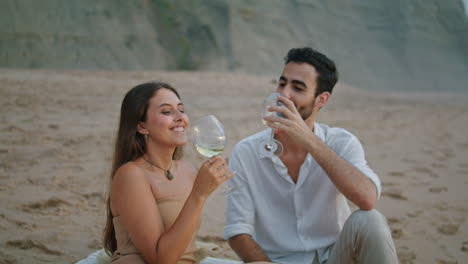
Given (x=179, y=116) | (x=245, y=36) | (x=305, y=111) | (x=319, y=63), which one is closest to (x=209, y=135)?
(x=179, y=116)

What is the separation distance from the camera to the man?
99.5 inches

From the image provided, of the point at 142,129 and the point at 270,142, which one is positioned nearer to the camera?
the point at 142,129

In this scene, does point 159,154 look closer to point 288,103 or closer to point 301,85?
point 288,103

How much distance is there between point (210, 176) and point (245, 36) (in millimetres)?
25729

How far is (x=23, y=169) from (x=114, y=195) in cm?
350

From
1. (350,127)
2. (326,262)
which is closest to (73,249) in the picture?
(326,262)

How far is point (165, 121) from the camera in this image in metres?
2.32

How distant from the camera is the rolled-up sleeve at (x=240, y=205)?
2.69 metres

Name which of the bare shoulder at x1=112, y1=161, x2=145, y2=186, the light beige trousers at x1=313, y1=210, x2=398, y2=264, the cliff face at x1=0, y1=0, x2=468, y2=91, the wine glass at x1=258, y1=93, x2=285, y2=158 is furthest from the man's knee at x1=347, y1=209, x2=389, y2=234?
the cliff face at x1=0, y1=0, x2=468, y2=91

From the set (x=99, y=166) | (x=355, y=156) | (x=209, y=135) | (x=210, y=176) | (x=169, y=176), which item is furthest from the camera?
(x=99, y=166)

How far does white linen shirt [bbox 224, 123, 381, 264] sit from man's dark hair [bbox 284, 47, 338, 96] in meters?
0.39

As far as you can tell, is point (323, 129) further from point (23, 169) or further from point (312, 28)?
point (312, 28)

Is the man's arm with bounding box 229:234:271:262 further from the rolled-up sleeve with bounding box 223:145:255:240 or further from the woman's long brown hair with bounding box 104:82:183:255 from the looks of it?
the woman's long brown hair with bounding box 104:82:183:255

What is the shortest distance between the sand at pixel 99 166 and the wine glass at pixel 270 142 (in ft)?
2.93
